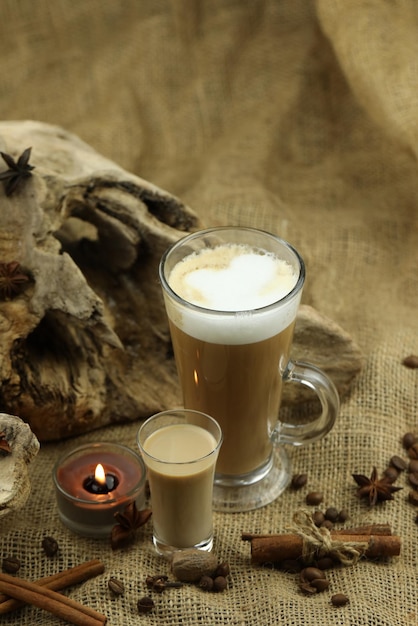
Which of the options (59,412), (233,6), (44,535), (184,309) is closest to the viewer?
(184,309)

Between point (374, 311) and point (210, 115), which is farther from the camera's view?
point (210, 115)

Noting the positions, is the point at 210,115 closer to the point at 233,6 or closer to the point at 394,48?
the point at 233,6

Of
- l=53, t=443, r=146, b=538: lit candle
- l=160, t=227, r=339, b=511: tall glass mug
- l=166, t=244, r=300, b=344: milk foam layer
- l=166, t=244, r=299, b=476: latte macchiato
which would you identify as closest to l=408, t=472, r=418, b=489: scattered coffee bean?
l=160, t=227, r=339, b=511: tall glass mug

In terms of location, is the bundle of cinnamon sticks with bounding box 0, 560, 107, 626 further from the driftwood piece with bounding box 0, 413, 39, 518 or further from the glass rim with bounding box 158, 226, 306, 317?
the glass rim with bounding box 158, 226, 306, 317

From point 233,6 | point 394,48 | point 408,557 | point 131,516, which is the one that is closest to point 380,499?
point 408,557

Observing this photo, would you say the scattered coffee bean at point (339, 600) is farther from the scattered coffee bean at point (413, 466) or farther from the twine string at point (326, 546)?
the scattered coffee bean at point (413, 466)

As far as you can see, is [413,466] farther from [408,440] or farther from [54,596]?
[54,596]
